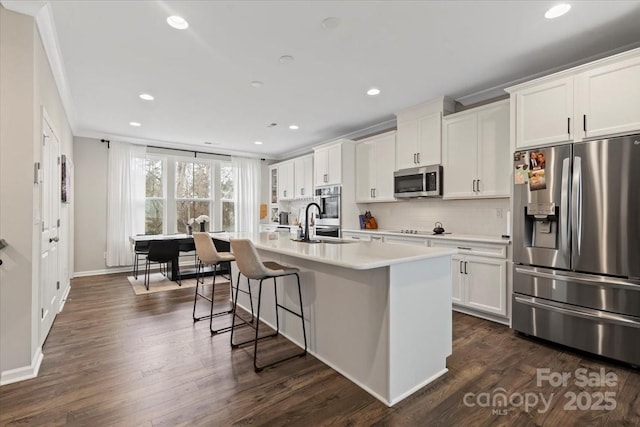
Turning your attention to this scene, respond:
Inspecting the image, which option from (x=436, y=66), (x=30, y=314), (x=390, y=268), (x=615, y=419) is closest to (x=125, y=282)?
(x=30, y=314)

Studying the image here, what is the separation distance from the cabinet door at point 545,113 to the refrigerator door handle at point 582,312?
4.80 ft

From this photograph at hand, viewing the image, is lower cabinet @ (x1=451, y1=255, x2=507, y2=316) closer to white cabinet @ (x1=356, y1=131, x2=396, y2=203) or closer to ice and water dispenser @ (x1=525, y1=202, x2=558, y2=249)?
ice and water dispenser @ (x1=525, y1=202, x2=558, y2=249)

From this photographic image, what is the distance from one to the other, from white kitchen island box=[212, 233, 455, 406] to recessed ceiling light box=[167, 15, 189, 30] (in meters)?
1.94

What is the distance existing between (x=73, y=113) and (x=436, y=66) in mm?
5110

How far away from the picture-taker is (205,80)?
344 centimetres

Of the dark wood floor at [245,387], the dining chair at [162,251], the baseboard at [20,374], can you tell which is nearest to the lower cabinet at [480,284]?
the dark wood floor at [245,387]

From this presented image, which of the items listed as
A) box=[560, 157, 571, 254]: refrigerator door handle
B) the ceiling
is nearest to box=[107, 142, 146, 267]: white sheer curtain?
the ceiling

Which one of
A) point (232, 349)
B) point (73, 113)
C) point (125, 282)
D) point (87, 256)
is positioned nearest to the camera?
point (232, 349)

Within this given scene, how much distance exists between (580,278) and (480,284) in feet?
3.04

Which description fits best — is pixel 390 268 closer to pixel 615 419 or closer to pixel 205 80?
pixel 615 419

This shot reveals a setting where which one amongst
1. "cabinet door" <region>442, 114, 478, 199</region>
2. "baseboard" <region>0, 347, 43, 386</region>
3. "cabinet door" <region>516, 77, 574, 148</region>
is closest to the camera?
"baseboard" <region>0, 347, 43, 386</region>

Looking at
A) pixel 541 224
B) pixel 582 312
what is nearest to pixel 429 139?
pixel 541 224

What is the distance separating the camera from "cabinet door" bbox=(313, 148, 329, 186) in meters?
5.56

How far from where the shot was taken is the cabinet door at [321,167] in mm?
5557
